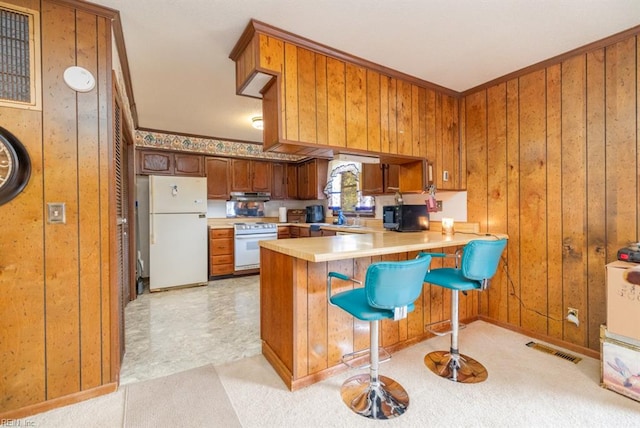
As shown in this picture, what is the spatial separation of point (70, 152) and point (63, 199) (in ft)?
0.93

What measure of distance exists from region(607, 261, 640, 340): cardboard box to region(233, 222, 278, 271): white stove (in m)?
4.28

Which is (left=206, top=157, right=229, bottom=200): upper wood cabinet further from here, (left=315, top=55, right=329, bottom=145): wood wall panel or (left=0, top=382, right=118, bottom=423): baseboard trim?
(left=0, top=382, right=118, bottom=423): baseboard trim

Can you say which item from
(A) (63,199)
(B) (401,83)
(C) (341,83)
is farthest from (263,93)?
(A) (63,199)

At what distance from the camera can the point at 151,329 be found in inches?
114

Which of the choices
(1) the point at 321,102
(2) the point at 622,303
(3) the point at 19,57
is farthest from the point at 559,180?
(3) the point at 19,57

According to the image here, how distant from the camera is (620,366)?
1823 mm

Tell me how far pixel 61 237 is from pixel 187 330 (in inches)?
60.8

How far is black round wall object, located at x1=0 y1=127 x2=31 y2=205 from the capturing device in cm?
155

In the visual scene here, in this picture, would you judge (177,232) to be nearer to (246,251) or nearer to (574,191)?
(246,251)

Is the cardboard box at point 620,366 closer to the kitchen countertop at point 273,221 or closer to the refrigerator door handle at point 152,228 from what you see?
the kitchen countertop at point 273,221

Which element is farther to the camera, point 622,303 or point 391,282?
point 622,303

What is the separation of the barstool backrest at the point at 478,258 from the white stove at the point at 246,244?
12.0ft

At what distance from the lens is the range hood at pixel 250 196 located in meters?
5.33

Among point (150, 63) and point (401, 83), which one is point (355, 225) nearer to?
point (401, 83)
